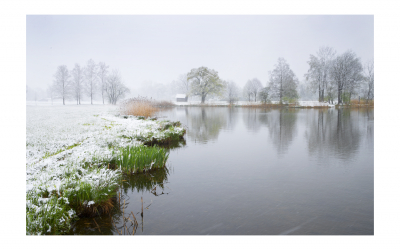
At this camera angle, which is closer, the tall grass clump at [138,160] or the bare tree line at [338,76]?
the tall grass clump at [138,160]

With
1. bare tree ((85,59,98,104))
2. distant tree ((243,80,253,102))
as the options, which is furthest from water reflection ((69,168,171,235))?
distant tree ((243,80,253,102))

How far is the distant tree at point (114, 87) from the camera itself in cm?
3372

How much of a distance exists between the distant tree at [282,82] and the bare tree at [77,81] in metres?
26.0

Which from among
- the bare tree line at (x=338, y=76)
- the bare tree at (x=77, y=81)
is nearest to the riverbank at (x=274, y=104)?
the bare tree line at (x=338, y=76)

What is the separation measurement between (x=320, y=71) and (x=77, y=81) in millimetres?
32064

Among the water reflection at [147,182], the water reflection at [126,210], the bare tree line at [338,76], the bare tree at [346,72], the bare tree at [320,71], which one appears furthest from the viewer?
the bare tree at [320,71]

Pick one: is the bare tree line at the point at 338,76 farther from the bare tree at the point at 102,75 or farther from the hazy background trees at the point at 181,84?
the hazy background trees at the point at 181,84

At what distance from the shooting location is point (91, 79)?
29391 millimetres

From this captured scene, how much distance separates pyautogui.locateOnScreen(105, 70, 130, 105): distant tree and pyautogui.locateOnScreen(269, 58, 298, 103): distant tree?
76.2 feet

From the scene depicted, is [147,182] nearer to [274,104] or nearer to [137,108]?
[137,108]

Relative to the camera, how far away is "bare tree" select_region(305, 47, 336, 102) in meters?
29.8

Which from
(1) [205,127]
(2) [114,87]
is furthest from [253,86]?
(1) [205,127]
